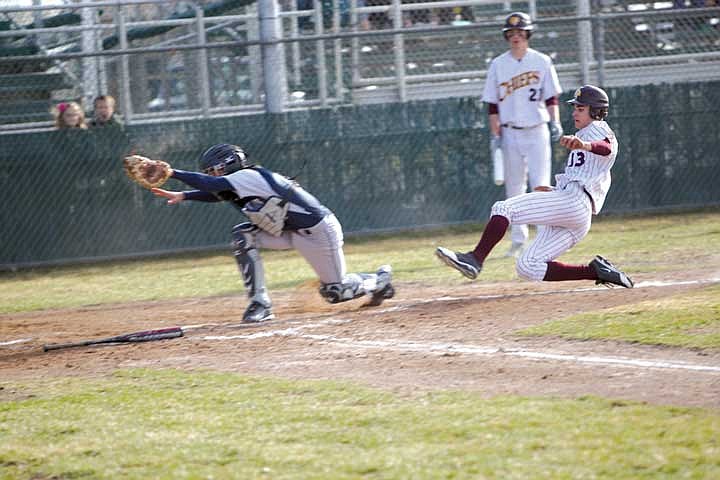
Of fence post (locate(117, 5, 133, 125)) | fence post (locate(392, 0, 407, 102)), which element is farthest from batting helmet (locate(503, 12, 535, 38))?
fence post (locate(117, 5, 133, 125))

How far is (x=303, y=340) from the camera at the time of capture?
7.15 metres

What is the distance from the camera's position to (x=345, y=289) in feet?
26.8

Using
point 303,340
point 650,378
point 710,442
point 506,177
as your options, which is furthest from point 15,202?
point 710,442

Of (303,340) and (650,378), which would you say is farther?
(303,340)

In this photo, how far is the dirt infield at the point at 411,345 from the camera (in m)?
5.56

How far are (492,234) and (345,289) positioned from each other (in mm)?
1132

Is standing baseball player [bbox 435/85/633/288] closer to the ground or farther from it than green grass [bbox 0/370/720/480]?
farther from it

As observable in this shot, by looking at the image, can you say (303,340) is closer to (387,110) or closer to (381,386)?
(381,386)

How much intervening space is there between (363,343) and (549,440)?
2.59 m

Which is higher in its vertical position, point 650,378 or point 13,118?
point 13,118

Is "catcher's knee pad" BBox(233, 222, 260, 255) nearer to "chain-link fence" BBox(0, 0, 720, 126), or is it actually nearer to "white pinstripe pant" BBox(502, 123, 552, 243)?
"white pinstripe pant" BBox(502, 123, 552, 243)

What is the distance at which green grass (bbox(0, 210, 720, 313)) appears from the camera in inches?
405

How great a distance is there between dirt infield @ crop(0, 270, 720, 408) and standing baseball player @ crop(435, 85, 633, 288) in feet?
0.70

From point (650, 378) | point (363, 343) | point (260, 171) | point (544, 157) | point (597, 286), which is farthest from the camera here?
point (544, 157)
